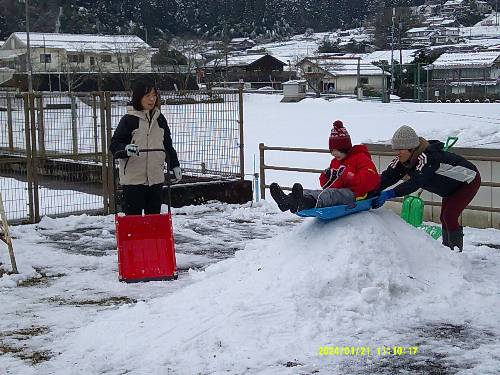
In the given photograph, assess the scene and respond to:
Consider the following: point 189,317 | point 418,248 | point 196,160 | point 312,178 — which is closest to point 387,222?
point 418,248

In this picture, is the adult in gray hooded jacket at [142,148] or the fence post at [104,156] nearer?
the adult in gray hooded jacket at [142,148]

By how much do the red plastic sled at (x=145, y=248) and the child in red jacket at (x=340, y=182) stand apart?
1.66 m

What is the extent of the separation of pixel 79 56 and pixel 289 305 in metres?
58.4

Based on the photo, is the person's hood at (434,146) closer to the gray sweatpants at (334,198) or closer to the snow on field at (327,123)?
the gray sweatpants at (334,198)

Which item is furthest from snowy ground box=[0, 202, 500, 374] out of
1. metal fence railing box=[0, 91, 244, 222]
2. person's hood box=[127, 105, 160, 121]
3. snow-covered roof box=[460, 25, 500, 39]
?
snow-covered roof box=[460, 25, 500, 39]

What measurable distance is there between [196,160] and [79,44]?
170ft

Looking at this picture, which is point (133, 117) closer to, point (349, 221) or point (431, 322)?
point (349, 221)

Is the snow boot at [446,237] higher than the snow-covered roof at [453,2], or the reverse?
the snow-covered roof at [453,2]

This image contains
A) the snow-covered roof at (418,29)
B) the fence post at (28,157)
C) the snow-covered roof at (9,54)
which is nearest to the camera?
the fence post at (28,157)

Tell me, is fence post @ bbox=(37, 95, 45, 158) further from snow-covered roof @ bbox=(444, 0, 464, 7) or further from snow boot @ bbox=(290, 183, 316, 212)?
snow-covered roof @ bbox=(444, 0, 464, 7)

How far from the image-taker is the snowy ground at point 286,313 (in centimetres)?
545

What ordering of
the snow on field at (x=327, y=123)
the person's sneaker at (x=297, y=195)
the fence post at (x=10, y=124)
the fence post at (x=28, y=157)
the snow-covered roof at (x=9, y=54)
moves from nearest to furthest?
the person's sneaker at (x=297, y=195) < the fence post at (x=28, y=157) < the fence post at (x=10, y=124) < the snow on field at (x=327, y=123) < the snow-covered roof at (x=9, y=54)

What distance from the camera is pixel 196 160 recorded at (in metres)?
A: 14.3
